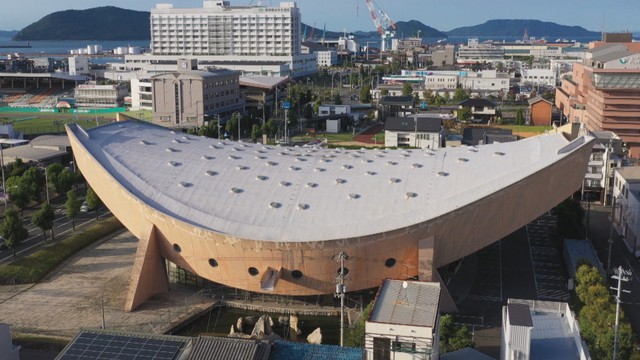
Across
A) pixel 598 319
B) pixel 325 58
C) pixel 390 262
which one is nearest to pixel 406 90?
pixel 390 262

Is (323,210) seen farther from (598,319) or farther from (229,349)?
(229,349)

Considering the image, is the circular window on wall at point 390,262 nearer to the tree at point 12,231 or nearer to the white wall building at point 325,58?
the tree at point 12,231

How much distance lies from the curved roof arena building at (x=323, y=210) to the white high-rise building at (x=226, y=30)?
115 meters

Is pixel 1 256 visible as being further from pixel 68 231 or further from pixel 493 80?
pixel 493 80

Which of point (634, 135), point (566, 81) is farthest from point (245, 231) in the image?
point (566, 81)

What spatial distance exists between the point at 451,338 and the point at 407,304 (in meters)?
4.76

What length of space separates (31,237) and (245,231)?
18491 mm

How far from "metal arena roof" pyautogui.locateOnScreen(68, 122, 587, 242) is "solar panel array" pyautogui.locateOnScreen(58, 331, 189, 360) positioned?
9.20m

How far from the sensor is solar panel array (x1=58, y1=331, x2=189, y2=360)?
1778cm

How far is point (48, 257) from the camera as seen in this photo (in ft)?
113

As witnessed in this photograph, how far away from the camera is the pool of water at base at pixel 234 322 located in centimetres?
2765

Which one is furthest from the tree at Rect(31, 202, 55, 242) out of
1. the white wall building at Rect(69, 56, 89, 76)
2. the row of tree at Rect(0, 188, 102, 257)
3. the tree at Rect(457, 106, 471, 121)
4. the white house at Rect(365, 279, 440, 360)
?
the white wall building at Rect(69, 56, 89, 76)

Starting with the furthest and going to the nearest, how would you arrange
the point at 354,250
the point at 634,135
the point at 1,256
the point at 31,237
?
the point at 634,135 < the point at 31,237 < the point at 1,256 < the point at 354,250

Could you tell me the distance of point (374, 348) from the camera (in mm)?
17672
